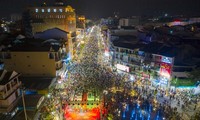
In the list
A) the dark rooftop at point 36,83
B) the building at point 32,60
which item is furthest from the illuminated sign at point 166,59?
the dark rooftop at point 36,83

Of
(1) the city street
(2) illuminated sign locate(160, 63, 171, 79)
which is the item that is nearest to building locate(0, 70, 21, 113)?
(1) the city street

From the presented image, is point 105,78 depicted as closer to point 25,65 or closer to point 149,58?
point 149,58

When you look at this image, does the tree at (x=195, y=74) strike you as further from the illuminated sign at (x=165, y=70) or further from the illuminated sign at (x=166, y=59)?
the illuminated sign at (x=166, y=59)

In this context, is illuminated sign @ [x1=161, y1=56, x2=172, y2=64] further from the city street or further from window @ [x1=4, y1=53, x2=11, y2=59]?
window @ [x1=4, y1=53, x2=11, y2=59]

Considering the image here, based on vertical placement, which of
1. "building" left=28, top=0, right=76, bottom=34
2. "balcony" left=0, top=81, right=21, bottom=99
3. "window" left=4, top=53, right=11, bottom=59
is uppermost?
"building" left=28, top=0, right=76, bottom=34

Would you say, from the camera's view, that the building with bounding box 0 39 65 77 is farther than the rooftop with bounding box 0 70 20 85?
Yes
